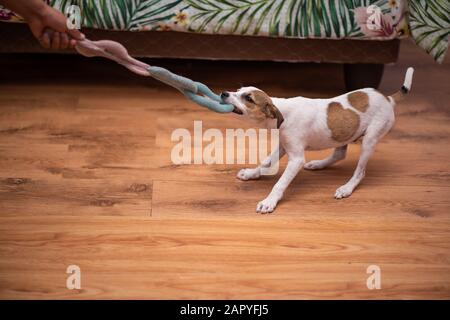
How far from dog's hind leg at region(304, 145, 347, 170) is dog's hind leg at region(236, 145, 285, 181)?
0.13 metres

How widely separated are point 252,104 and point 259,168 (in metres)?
0.30

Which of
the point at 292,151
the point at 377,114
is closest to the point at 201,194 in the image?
the point at 292,151

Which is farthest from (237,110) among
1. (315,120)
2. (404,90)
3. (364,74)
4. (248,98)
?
(364,74)

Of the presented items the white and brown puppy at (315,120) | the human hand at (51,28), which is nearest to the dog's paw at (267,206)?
the white and brown puppy at (315,120)

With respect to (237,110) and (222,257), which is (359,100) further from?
(222,257)

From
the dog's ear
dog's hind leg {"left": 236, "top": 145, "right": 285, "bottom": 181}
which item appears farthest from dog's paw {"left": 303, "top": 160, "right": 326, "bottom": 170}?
the dog's ear

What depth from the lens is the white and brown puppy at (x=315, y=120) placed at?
1.78 metres

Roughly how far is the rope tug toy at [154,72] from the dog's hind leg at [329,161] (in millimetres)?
434

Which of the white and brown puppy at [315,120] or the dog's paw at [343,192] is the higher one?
the white and brown puppy at [315,120]

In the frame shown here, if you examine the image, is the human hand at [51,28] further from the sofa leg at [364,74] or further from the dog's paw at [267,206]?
the sofa leg at [364,74]

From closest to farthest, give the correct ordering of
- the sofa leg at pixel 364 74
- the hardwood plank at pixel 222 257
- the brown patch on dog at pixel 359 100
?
the hardwood plank at pixel 222 257 < the brown patch on dog at pixel 359 100 < the sofa leg at pixel 364 74

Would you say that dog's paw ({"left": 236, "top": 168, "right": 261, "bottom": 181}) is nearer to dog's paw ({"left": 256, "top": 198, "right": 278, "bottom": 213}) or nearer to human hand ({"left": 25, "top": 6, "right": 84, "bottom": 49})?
dog's paw ({"left": 256, "top": 198, "right": 278, "bottom": 213})

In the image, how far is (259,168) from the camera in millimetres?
2004

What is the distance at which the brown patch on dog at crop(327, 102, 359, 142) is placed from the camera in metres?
1.86
